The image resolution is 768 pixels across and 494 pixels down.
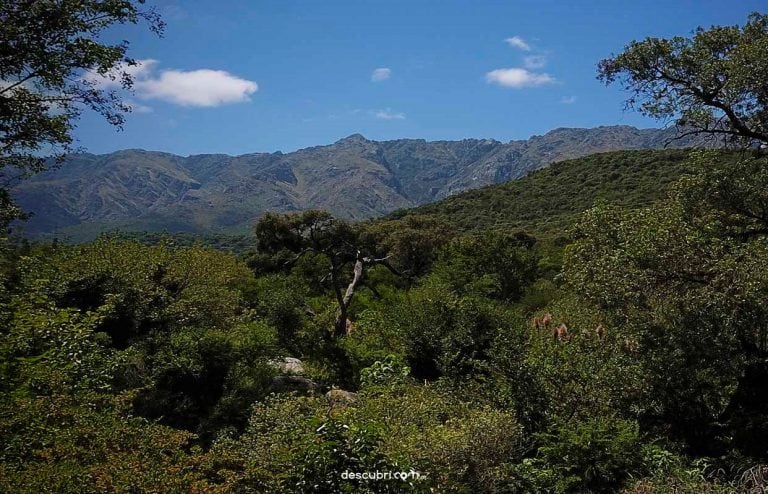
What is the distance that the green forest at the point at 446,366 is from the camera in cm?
653

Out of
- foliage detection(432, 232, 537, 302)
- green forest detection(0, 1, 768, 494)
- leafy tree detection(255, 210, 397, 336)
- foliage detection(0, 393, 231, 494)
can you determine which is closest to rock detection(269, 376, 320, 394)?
green forest detection(0, 1, 768, 494)

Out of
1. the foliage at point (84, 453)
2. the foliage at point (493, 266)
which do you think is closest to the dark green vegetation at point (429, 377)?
the foliage at point (84, 453)

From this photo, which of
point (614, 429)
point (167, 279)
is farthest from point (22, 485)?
point (167, 279)

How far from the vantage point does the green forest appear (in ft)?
21.4

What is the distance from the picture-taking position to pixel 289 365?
1573 cm

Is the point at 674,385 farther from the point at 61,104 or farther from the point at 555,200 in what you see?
the point at 555,200

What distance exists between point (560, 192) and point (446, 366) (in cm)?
8566

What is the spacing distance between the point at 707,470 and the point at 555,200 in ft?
276

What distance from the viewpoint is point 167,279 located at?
17812mm

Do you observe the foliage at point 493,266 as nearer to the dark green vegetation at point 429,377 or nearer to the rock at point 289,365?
the dark green vegetation at point 429,377

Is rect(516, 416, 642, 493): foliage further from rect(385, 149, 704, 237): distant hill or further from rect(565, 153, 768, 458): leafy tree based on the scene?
rect(385, 149, 704, 237): distant hill

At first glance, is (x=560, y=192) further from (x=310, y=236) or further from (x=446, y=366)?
(x=446, y=366)

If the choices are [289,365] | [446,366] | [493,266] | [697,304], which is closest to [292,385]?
[289,365]

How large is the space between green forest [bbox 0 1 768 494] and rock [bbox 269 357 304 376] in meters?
0.10
